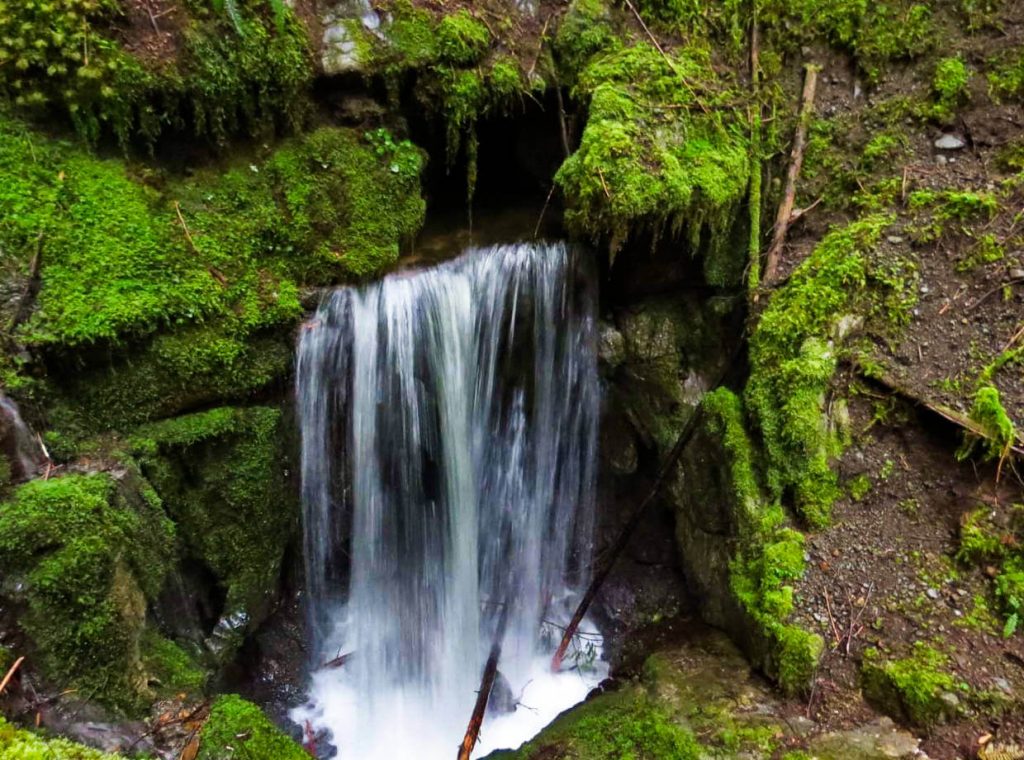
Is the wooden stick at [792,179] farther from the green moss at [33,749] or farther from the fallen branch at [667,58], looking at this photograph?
the green moss at [33,749]

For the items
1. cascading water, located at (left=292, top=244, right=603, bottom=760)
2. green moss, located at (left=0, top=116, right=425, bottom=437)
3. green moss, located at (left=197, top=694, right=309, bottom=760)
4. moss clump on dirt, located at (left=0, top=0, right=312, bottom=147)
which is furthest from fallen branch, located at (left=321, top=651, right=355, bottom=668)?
moss clump on dirt, located at (left=0, top=0, right=312, bottom=147)

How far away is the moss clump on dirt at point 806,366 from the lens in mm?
3938

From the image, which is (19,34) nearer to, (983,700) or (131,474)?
(131,474)

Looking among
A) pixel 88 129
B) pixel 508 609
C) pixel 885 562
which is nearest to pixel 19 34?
pixel 88 129

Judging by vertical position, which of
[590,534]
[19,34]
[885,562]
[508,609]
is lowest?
[508,609]

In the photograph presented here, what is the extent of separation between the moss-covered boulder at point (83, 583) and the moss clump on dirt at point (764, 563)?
11.4 feet

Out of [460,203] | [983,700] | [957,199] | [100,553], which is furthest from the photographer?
[460,203]

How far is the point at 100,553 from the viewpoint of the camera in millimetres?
3178

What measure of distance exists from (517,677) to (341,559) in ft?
6.42

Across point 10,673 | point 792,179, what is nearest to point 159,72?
point 10,673

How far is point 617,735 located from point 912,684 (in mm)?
1613

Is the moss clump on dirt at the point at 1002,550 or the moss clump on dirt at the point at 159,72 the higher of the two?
the moss clump on dirt at the point at 159,72

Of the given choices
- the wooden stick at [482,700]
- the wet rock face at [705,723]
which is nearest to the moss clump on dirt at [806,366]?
the wet rock face at [705,723]

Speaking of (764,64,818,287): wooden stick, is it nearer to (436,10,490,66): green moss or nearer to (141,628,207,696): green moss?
(436,10,490,66): green moss
